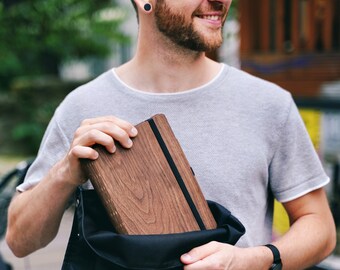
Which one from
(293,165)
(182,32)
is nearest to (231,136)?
(293,165)

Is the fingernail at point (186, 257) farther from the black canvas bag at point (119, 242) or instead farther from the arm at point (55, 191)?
the arm at point (55, 191)

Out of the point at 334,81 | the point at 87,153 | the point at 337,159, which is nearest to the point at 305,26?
the point at 334,81

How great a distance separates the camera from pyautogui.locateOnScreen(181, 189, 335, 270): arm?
1.77 m

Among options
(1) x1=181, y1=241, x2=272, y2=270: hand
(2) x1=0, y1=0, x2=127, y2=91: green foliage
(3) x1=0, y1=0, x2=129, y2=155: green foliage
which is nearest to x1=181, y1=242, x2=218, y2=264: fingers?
(1) x1=181, y1=241, x2=272, y2=270: hand

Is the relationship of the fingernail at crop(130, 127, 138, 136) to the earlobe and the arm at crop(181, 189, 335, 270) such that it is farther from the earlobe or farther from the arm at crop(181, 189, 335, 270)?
the earlobe

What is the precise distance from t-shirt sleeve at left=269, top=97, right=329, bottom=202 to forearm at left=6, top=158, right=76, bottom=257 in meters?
0.62

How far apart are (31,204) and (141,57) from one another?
58 centimetres

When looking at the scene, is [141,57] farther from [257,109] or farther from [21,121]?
[21,121]

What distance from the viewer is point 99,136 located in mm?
1732

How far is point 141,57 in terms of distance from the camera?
7.25 feet

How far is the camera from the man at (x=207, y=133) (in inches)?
79.0

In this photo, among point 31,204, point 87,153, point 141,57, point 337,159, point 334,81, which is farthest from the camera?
point 334,81

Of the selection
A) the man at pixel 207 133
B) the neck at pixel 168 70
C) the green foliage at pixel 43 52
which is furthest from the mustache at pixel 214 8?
the green foliage at pixel 43 52

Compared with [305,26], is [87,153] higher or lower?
higher
